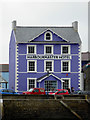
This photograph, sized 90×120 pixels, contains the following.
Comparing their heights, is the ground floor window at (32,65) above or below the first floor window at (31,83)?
above

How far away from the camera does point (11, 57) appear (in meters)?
41.4

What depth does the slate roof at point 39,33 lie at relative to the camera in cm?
3900

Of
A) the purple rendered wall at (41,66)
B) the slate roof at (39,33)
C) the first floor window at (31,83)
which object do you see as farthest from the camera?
the slate roof at (39,33)

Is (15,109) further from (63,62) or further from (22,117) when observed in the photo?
(63,62)

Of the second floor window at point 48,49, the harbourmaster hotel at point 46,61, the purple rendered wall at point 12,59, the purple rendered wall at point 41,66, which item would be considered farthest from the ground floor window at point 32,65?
the purple rendered wall at point 12,59

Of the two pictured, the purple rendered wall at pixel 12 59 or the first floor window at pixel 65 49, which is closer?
the first floor window at pixel 65 49

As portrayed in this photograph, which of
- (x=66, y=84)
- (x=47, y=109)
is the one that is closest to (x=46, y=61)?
(x=66, y=84)

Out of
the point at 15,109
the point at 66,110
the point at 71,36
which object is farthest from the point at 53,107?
the point at 71,36

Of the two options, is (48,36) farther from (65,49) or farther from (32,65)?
(32,65)

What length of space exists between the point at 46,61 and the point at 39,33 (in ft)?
10.5

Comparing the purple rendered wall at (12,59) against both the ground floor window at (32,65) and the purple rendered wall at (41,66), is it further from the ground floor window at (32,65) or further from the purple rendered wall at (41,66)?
the ground floor window at (32,65)

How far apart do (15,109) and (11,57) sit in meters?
17.4

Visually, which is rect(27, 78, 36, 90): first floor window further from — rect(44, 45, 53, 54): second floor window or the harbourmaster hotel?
rect(44, 45, 53, 54): second floor window

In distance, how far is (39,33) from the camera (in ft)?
129
